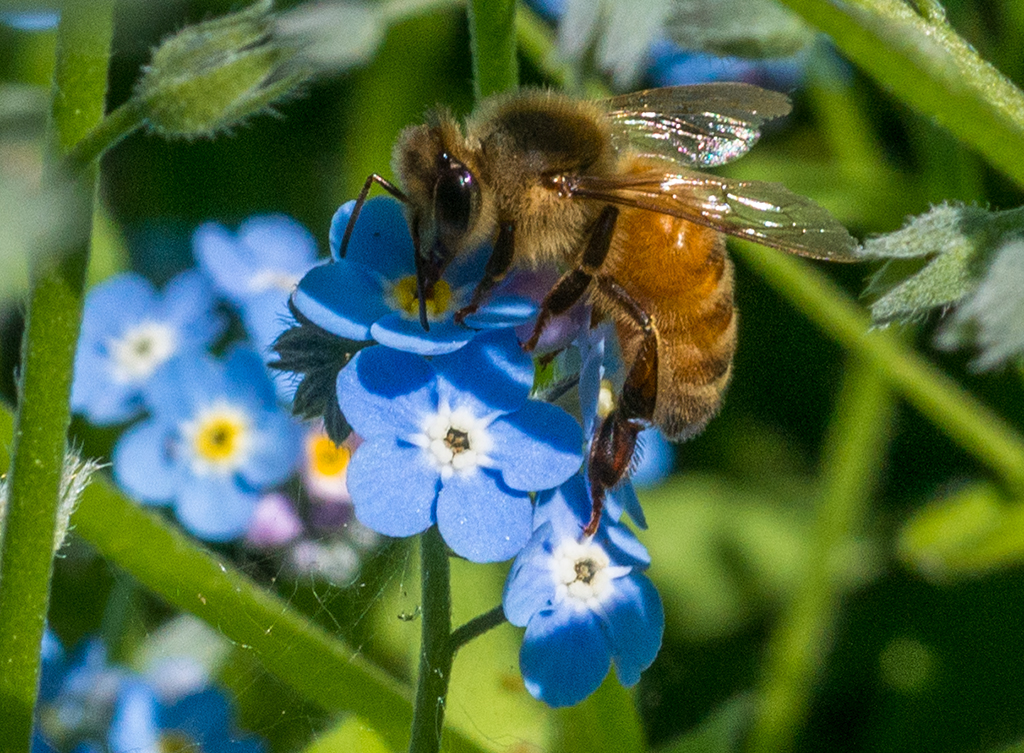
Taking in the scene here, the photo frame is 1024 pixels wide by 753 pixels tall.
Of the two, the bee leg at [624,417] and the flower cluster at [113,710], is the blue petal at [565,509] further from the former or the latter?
the flower cluster at [113,710]

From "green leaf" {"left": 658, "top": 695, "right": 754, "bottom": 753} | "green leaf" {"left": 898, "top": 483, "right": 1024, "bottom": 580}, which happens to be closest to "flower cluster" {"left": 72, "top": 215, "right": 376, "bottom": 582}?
"green leaf" {"left": 658, "top": 695, "right": 754, "bottom": 753}

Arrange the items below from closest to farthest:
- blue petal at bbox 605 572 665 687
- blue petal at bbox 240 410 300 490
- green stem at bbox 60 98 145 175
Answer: green stem at bbox 60 98 145 175 → blue petal at bbox 605 572 665 687 → blue petal at bbox 240 410 300 490

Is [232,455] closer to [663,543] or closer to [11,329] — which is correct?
[11,329]

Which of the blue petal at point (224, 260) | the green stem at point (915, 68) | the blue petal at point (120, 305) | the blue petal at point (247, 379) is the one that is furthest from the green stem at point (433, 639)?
the blue petal at point (120, 305)

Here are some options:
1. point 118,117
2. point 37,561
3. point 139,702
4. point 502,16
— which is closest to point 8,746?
point 37,561

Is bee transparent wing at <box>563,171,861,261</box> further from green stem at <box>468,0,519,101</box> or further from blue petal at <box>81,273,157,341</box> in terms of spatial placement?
blue petal at <box>81,273,157,341</box>

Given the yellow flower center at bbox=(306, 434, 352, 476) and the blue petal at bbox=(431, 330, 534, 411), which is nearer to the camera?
the blue petal at bbox=(431, 330, 534, 411)
